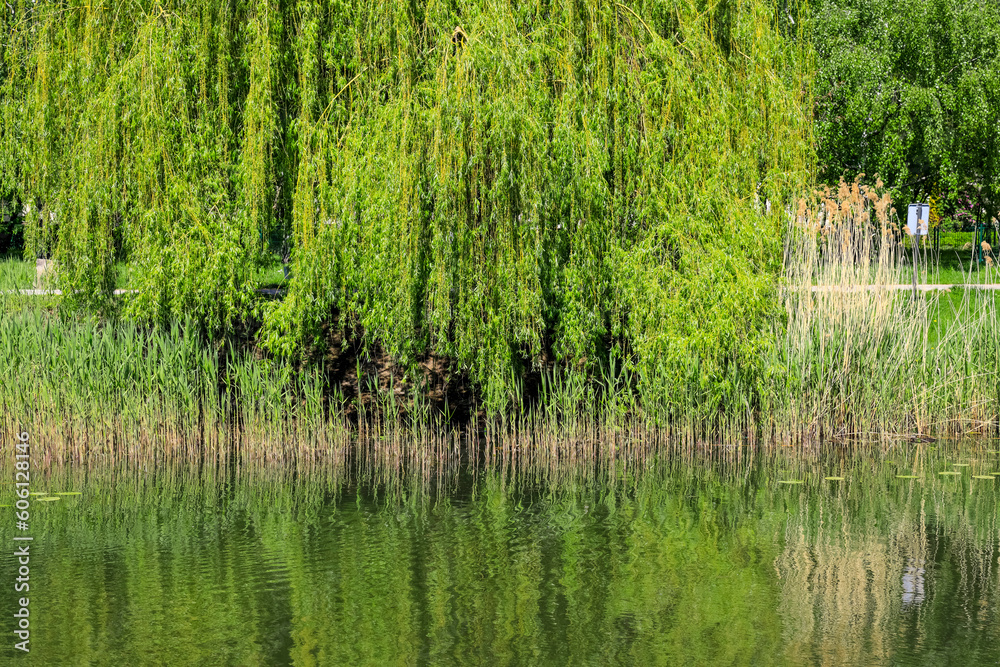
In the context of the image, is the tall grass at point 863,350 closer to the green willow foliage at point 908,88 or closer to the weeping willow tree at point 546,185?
the weeping willow tree at point 546,185

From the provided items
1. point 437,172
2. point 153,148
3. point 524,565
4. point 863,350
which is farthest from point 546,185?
point 524,565

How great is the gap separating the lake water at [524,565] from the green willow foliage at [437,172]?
56.2 inches

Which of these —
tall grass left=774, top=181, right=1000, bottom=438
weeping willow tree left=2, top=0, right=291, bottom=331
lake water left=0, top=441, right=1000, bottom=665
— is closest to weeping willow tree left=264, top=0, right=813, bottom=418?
weeping willow tree left=2, top=0, right=291, bottom=331

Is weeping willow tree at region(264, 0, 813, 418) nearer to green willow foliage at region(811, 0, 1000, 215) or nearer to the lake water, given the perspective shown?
the lake water

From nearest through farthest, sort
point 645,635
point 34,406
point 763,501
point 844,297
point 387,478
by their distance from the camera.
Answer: point 645,635, point 763,501, point 387,478, point 34,406, point 844,297

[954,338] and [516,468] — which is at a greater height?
[954,338]

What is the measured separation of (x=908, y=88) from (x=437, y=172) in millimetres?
20463

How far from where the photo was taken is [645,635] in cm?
646

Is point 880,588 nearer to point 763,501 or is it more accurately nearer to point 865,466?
point 763,501

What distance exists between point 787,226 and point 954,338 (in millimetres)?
2632

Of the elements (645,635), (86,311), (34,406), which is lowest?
(645,635)

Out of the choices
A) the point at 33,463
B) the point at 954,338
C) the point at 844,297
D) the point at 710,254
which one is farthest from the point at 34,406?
the point at 954,338

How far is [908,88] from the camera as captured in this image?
91.1ft

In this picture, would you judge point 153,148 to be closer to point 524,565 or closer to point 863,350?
point 524,565
